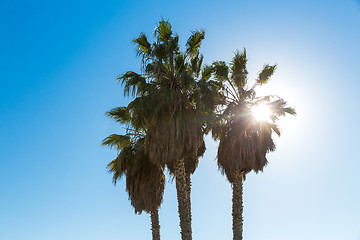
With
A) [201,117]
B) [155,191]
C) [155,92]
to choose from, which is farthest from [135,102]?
[155,191]

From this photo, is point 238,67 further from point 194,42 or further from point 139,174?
point 139,174

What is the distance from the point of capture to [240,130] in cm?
1839

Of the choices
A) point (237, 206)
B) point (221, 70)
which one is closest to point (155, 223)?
point (237, 206)

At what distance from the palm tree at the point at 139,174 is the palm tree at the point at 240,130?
3.74 metres

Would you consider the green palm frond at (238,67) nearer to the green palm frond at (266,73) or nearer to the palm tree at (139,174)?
the green palm frond at (266,73)

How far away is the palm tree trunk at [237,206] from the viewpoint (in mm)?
18359

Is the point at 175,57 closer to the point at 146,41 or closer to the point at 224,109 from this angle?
the point at 146,41

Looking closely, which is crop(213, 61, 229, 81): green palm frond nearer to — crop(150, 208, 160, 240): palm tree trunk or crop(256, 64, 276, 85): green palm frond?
crop(256, 64, 276, 85): green palm frond

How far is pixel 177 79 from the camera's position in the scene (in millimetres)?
17938

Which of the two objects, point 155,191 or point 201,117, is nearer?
point 201,117

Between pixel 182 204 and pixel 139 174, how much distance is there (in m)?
2.92

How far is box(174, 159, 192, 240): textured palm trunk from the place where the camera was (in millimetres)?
16938

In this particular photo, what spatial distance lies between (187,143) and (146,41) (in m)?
5.72

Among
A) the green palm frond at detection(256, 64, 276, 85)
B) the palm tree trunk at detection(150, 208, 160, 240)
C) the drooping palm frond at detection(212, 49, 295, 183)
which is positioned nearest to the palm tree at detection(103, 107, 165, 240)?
the palm tree trunk at detection(150, 208, 160, 240)
